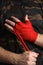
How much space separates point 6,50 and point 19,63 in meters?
0.10

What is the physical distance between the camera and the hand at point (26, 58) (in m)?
1.86

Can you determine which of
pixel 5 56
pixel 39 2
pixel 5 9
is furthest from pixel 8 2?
pixel 5 56

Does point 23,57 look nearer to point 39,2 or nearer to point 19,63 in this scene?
point 19,63

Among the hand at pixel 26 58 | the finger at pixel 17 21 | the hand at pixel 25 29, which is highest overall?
the finger at pixel 17 21

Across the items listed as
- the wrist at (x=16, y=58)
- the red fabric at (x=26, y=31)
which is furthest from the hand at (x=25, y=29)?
the wrist at (x=16, y=58)

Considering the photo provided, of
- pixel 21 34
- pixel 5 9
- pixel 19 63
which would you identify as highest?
pixel 5 9

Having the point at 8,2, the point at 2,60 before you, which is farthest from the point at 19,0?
Answer: the point at 2,60

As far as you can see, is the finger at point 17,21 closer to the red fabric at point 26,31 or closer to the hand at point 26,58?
the red fabric at point 26,31

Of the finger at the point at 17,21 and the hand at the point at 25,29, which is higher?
the finger at the point at 17,21

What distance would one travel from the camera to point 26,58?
1.87 m

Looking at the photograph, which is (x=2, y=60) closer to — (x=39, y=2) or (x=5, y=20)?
(x=5, y=20)

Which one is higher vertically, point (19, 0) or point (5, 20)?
point (19, 0)

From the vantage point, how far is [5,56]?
6.21 feet

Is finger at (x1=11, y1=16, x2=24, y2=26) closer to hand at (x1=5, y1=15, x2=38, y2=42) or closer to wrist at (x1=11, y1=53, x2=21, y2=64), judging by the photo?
hand at (x1=5, y1=15, x2=38, y2=42)
